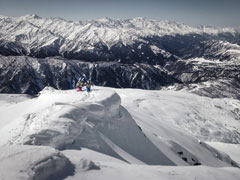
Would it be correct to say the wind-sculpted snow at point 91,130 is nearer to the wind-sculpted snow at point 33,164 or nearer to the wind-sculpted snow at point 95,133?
the wind-sculpted snow at point 95,133

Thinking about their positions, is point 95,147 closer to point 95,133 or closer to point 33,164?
point 95,133

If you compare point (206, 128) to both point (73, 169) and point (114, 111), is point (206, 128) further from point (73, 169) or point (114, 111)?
point (73, 169)

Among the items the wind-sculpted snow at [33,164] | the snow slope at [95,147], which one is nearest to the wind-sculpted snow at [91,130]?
the snow slope at [95,147]

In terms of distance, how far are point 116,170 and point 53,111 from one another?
10793mm

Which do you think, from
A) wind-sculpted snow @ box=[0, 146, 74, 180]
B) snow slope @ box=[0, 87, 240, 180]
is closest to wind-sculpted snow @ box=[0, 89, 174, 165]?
snow slope @ box=[0, 87, 240, 180]

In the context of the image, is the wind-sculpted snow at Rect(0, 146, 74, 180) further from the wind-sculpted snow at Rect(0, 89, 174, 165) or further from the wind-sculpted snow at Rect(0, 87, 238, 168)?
the wind-sculpted snow at Rect(0, 89, 174, 165)

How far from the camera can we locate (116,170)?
14.0 m

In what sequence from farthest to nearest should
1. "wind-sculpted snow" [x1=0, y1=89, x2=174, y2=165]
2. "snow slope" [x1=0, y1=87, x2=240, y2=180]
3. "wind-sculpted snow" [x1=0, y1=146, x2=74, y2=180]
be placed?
"wind-sculpted snow" [x1=0, y1=89, x2=174, y2=165], "snow slope" [x1=0, y1=87, x2=240, y2=180], "wind-sculpted snow" [x1=0, y1=146, x2=74, y2=180]

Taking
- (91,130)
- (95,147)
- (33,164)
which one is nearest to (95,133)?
(91,130)

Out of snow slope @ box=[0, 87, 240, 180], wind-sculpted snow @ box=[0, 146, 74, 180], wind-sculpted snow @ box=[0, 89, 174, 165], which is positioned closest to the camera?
wind-sculpted snow @ box=[0, 146, 74, 180]

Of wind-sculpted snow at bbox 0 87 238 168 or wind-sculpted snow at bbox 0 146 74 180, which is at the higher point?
Answer: wind-sculpted snow at bbox 0 146 74 180

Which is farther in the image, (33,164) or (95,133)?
(95,133)

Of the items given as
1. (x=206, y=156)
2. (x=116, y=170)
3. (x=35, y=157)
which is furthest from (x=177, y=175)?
(x=206, y=156)

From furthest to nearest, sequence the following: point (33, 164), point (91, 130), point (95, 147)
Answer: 1. point (91, 130)
2. point (95, 147)
3. point (33, 164)
